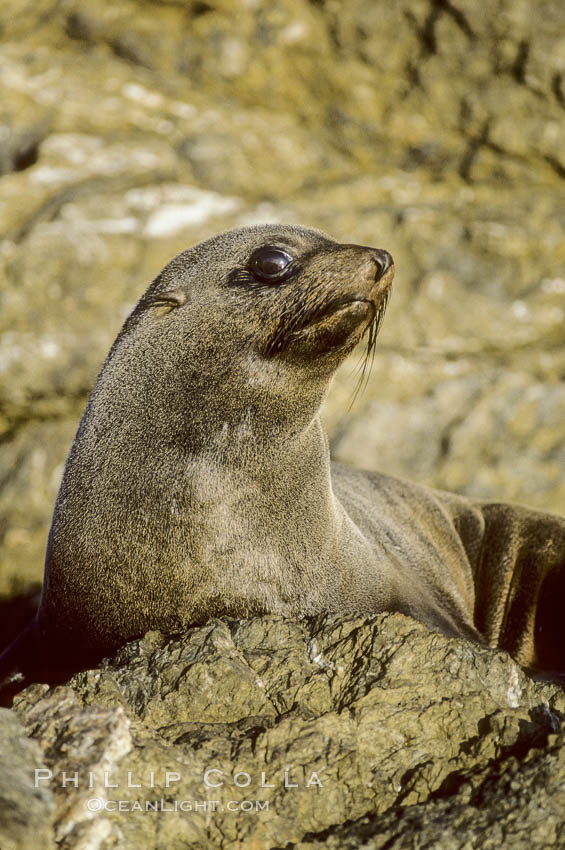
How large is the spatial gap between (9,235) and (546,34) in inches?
235

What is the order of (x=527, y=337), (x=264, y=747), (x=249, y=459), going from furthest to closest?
(x=527, y=337), (x=249, y=459), (x=264, y=747)

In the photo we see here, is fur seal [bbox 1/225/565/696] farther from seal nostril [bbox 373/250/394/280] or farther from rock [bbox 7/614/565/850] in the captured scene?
rock [bbox 7/614/565/850]

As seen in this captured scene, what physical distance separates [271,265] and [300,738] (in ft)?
7.62

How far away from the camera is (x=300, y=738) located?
128 inches

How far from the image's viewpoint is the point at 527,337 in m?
9.66

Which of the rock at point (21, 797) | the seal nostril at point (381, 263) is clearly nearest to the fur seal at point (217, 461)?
the seal nostril at point (381, 263)

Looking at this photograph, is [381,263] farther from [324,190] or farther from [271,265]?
[324,190]

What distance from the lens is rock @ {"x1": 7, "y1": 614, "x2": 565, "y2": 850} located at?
2.81 m

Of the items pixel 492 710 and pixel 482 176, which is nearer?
pixel 492 710

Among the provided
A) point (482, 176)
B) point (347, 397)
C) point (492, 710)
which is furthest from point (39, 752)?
point (482, 176)

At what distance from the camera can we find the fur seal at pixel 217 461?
4227mm

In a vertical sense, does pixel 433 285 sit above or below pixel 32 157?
below

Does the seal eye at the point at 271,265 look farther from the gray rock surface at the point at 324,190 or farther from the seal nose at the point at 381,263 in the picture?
the gray rock surface at the point at 324,190

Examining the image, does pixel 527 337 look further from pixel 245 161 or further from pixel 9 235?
pixel 9 235
